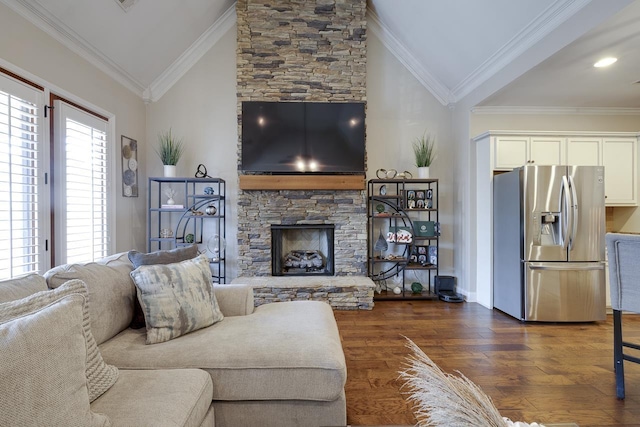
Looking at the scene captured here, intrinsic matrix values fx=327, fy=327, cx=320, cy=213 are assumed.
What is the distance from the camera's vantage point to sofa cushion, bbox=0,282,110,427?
31.5 inches

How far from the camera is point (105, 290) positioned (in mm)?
1648

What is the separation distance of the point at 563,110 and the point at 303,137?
3.24 meters

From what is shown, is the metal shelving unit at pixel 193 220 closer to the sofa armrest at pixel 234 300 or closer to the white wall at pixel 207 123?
the white wall at pixel 207 123

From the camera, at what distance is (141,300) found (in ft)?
5.62

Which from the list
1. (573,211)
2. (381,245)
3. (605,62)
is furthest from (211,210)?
(605,62)

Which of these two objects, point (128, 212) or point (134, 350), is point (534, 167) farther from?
point (128, 212)

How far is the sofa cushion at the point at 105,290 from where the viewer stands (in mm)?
1529

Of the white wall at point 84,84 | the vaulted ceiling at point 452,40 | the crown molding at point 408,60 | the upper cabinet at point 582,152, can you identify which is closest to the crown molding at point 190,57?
the vaulted ceiling at point 452,40

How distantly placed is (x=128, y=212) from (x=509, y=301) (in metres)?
4.58

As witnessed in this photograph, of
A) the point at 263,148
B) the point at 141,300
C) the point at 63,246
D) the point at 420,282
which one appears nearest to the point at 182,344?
the point at 141,300

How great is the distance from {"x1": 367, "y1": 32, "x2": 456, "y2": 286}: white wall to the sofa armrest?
289 centimetres

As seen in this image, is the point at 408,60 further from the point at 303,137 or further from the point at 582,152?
the point at 582,152

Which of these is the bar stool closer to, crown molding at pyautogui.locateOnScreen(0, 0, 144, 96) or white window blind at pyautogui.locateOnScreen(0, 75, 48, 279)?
white window blind at pyautogui.locateOnScreen(0, 75, 48, 279)

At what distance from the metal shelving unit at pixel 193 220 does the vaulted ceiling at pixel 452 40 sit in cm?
132
